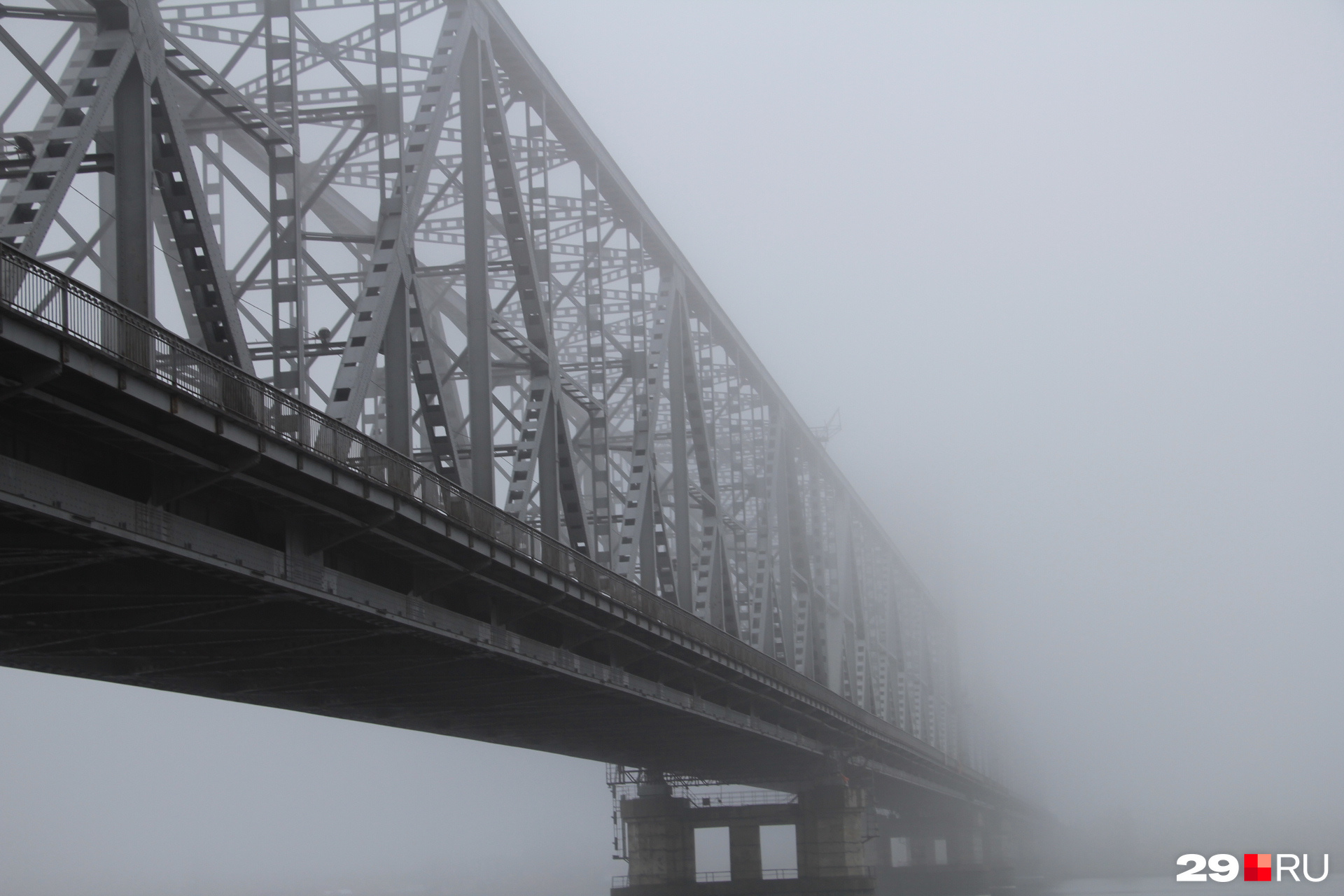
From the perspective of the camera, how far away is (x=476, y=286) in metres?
46.2

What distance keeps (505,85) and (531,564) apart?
24249 mm

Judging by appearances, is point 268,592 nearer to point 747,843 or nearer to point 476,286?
point 476,286

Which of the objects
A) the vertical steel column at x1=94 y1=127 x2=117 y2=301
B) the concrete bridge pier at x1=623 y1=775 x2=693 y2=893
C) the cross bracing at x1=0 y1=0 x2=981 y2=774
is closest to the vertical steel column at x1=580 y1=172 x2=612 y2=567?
the cross bracing at x1=0 y1=0 x2=981 y2=774

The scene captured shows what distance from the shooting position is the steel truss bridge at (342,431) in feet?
78.8

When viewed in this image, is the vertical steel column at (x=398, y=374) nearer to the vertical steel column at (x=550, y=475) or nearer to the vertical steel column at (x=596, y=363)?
the vertical steel column at (x=550, y=475)

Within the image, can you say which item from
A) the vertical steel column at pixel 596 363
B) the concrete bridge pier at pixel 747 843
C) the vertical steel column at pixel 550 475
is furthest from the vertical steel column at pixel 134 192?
the concrete bridge pier at pixel 747 843

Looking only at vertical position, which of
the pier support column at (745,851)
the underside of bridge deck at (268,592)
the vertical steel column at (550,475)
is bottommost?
the pier support column at (745,851)

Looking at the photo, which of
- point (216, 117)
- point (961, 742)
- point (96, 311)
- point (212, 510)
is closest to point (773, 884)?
point (216, 117)

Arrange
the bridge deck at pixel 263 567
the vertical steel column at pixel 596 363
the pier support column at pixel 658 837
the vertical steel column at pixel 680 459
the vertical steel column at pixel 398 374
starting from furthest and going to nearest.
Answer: the pier support column at pixel 658 837, the vertical steel column at pixel 680 459, the vertical steel column at pixel 596 363, the vertical steel column at pixel 398 374, the bridge deck at pixel 263 567

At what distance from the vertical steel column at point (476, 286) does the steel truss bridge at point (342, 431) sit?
106 millimetres

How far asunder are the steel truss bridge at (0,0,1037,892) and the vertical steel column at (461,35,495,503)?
0.11 metres

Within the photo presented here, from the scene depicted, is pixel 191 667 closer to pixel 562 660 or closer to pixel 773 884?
pixel 562 660

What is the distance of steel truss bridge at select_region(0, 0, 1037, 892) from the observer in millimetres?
24031

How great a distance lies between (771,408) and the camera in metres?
102
